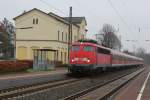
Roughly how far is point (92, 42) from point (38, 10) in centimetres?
3631

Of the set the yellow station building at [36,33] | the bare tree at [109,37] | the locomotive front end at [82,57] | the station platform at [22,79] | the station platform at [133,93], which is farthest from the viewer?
the bare tree at [109,37]

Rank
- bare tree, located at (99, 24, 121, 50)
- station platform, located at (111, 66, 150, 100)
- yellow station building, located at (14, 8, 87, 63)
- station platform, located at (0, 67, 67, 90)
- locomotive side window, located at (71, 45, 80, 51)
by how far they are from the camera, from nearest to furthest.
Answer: station platform, located at (111, 66, 150, 100) < station platform, located at (0, 67, 67, 90) < locomotive side window, located at (71, 45, 80, 51) < yellow station building, located at (14, 8, 87, 63) < bare tree, located at (99, 24, 121, 50)

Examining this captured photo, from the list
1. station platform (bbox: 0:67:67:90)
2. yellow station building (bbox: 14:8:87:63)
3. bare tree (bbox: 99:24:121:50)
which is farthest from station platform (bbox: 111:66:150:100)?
bare tree (bbox: 99:24:121:50)

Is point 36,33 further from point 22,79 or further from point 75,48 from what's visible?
point 22,79

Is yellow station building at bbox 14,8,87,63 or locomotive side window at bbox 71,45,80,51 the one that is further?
yellow station building at bbox 14,8,87,63

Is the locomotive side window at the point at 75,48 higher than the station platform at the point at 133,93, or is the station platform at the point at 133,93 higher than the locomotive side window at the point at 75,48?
the locomotive side window at the point at 75,48

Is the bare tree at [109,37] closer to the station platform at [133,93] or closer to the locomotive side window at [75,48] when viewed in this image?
the locomotive side window at [75,48]

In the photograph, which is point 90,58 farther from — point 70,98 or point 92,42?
point 70,98

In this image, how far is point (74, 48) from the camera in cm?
3728

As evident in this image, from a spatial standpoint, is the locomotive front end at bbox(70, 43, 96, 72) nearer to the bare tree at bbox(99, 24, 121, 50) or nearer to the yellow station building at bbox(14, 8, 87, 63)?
the yellow station building at bbox(14, 8, 87, 63)

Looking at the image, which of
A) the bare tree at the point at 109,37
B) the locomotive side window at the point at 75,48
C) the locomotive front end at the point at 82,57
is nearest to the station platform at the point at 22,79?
the locomotive front end at the point at 82,57

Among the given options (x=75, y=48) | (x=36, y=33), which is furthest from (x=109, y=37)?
(x=75, y=48)

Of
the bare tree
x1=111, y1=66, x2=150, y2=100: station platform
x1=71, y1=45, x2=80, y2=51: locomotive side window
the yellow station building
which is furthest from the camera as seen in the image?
the bare tree

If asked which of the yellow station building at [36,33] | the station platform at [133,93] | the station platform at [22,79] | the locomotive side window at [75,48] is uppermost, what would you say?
the yellow station building at [36,33]
